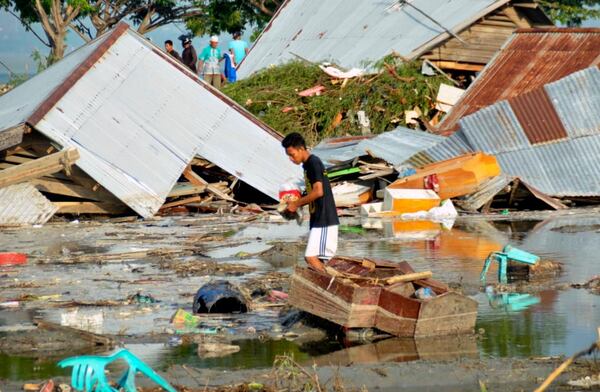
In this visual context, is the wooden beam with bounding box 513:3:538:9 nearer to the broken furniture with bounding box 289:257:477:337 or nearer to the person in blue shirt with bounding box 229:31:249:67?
the person in blue shirt with bounding box 229:31:249:67

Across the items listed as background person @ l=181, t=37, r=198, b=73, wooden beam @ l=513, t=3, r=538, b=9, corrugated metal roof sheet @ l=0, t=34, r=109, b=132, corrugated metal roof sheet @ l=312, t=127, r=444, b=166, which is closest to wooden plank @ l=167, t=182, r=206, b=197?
corrugated metal roof sheet @ l=312, t=127, r=444, b=166

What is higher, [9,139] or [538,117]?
[538,117]

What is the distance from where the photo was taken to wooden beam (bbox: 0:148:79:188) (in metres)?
17.8

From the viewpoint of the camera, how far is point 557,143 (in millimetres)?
19641

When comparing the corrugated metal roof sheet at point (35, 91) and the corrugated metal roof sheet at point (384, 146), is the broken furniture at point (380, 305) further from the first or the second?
the corrugated metal roof sheet at point (384, 146)

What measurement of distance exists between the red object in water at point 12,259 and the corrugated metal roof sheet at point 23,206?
4.30m

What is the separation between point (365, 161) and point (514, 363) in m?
12.8

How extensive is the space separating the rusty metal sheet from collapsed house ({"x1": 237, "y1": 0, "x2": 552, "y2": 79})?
613cm

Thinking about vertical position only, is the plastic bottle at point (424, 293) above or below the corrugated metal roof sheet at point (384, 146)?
below

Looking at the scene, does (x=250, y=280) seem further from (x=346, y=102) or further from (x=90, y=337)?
(x=346, y=102)

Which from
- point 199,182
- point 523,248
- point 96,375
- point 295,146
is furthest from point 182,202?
point 96,375

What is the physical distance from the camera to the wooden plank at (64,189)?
18828mm

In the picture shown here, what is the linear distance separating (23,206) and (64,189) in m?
0.91

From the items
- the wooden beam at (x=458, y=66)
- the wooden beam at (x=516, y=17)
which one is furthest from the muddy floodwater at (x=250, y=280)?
the wooden beam at (x=516, y=17)
